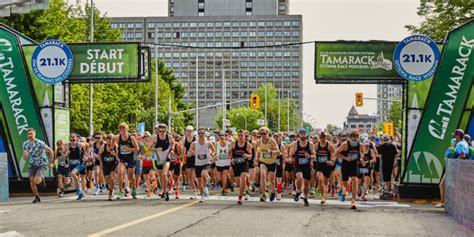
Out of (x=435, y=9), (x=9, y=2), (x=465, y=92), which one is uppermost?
(x=435, y=9)

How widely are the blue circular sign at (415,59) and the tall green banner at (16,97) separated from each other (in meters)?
11.1

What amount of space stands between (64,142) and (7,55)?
3.31 m

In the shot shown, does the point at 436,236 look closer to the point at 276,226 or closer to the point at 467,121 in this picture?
the point at 276,226

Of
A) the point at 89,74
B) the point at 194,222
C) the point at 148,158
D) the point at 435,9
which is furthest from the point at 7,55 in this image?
the point at 435,9

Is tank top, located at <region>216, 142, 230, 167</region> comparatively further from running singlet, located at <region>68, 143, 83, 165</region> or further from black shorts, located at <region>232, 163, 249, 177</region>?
running singlet, located at <region>68, 143, 83, 165</region>

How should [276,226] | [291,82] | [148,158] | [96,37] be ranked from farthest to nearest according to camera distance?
1. [291,82]
2. [96,37]
3. [148,158]
4. [276,226]

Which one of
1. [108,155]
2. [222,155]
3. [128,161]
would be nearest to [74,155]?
[108,155]

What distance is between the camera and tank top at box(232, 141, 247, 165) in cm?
1928

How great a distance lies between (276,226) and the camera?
12.6 meters

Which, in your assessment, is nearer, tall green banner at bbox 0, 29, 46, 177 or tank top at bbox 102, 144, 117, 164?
tank top at bbox 102, 144, 117, 164

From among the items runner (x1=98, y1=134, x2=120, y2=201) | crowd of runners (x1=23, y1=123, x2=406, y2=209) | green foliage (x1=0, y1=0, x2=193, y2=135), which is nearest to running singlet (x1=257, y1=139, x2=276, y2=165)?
crowd of runners (x1=23, y1=123, x2=406, y2=209)

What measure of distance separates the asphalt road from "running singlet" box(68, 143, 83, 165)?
2.88m

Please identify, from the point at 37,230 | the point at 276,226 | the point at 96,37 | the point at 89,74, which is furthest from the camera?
the point at 96,37

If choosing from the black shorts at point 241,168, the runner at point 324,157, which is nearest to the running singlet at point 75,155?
the black shorts at point 241,168
